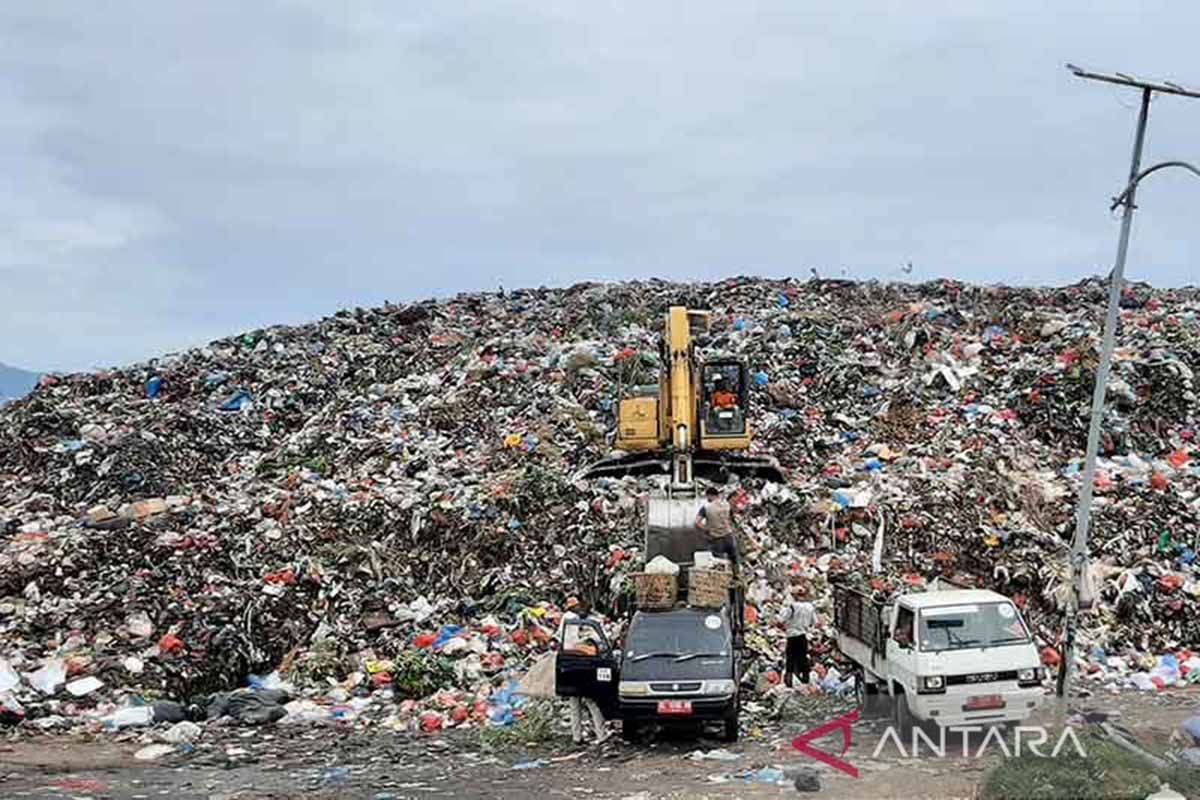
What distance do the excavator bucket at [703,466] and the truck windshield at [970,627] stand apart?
5.05 m

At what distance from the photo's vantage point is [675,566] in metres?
11.6

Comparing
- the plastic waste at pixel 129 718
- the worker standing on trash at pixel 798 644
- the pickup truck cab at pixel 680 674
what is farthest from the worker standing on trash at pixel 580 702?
the plastic waste at pixel 129 718

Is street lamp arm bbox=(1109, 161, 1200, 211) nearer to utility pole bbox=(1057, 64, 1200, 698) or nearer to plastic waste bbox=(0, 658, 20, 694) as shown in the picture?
utility pole bbox=(1057, 64, 1200, 698)

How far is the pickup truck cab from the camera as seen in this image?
1010 cm

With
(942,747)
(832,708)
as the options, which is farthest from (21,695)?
(942,747)

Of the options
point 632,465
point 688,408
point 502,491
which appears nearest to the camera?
point 688,408

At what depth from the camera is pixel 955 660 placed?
9.59 m

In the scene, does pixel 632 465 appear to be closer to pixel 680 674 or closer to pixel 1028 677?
pixel 680 674

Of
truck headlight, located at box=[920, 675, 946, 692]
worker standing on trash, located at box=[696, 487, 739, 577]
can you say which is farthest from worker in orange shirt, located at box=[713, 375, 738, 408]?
truck headlight, located at box=[920, 675, 946, 692]

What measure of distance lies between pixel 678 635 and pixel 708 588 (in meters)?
0.86

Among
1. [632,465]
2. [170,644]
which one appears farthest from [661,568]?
[170,644]

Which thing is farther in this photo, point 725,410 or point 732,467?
point 732,467

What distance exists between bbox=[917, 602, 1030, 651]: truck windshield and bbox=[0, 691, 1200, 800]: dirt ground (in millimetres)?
762

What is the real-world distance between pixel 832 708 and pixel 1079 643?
11.4 ft
